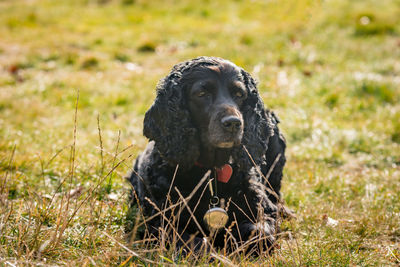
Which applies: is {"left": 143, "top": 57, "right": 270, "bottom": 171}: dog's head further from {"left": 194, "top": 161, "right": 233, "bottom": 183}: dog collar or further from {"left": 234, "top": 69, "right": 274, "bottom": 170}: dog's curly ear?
{"left": 194, "top": 161, "right": 233, "bottom": 183}: dog collar

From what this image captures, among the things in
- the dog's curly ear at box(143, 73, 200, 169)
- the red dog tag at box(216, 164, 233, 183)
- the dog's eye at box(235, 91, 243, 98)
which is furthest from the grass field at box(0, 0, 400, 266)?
the dog's eye at box(235, 91, 243, 98)

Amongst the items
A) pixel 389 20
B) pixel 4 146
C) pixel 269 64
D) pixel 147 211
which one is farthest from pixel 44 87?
pixel 389 20

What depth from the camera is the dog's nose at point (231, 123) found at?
318 centimetres

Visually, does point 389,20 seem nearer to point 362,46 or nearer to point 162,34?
point 362,46

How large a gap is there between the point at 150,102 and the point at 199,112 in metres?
3.81

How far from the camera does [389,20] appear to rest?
11.6m

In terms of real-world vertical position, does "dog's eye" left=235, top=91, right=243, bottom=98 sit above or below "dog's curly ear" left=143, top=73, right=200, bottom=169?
above

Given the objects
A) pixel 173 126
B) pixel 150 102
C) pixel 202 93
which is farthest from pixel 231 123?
pixel 150 102

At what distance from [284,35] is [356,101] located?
4.20m

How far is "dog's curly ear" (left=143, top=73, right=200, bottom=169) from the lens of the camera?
343cm

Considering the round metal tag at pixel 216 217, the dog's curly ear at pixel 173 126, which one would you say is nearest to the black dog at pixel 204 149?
the dog's curly ear at pixel 173 126

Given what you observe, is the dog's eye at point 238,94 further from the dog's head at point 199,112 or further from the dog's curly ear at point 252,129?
the dog's curly ear at point 252,129

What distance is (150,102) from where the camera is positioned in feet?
23.7

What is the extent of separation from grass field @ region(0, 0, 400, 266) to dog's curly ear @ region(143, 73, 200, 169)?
24cm
